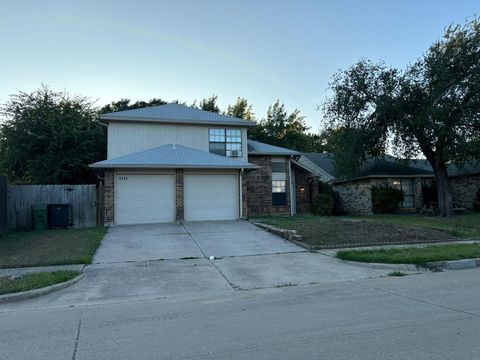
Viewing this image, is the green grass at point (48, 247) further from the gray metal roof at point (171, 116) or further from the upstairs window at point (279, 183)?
the upstairs window at point (279, 183)

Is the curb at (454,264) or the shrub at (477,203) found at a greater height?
the shrub at (477,203)

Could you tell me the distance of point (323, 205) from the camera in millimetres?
23891

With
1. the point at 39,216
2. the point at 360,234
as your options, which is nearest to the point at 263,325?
the point at 360,234

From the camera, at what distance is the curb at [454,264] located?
9312 millimetres

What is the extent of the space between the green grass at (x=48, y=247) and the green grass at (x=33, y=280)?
135 cm

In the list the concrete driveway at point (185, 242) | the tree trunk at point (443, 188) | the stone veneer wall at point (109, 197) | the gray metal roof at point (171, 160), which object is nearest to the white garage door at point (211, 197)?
the gray metal roof at point (171, 160)

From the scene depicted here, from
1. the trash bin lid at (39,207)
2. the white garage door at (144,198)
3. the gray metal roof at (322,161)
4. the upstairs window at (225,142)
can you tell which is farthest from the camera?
the gray metal roof at (322,161)

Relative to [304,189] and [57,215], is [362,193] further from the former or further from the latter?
[57,215]

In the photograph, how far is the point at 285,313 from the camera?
5758mm

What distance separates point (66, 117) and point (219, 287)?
71.2ft

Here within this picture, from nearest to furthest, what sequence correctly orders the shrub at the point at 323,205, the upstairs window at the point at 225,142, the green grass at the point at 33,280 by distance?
the green grass at the point at 33,280
the upstairs window at the point at 225,142
the shrub at the point at 323,205

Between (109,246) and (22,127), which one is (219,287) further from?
(22,127)

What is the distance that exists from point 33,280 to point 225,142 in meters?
15.4

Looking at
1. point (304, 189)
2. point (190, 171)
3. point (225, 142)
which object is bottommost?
point (304, 189)
